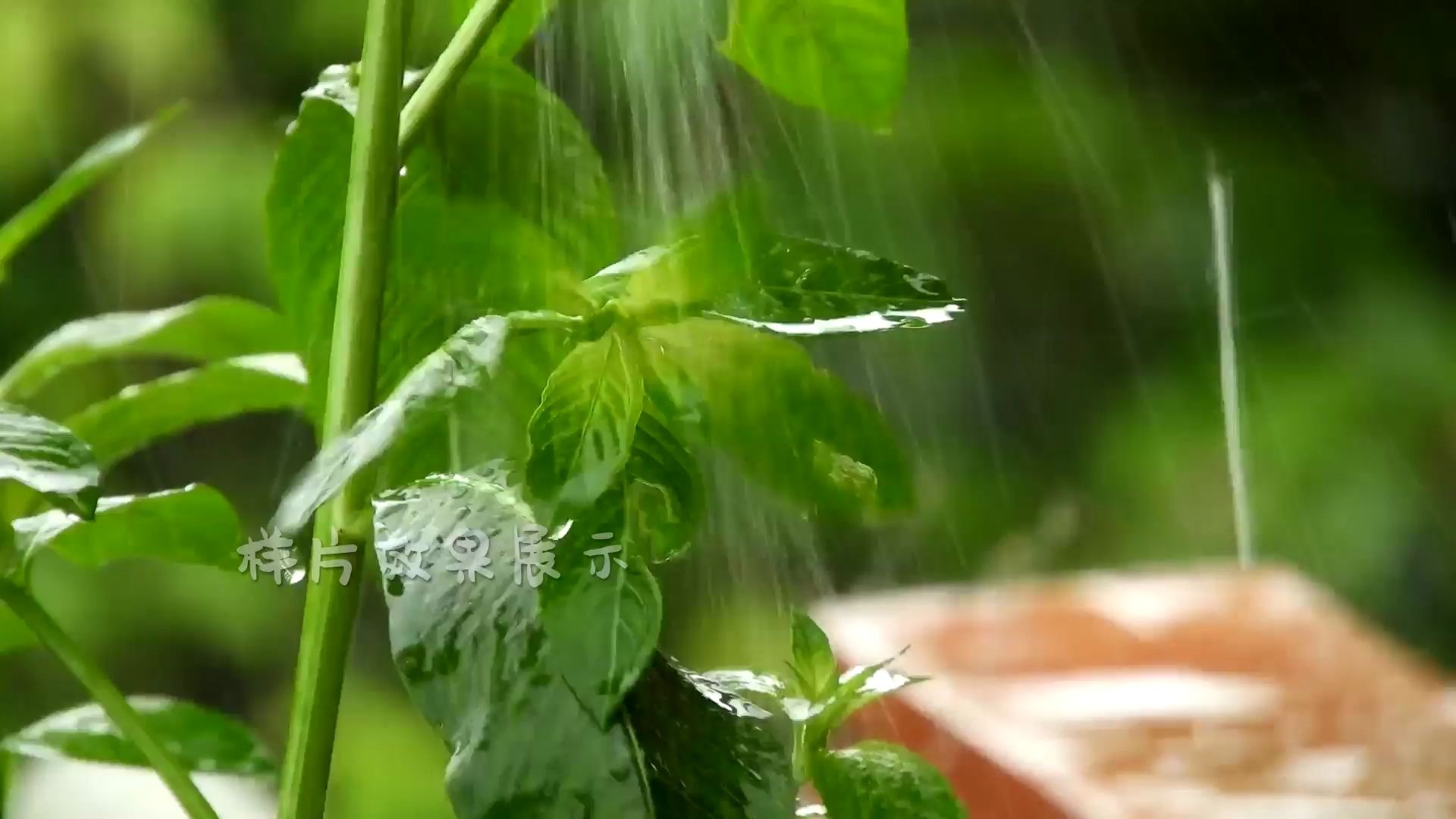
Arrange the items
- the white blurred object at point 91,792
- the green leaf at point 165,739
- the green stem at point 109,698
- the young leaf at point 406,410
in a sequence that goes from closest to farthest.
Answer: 1. the young leaf at point 406,410
2. the green stem at point 109,698
3. the green leaf at point 165,739
4. the white blurred object at point 91,792

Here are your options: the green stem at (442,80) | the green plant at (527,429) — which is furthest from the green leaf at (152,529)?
the green stem at (442,80)

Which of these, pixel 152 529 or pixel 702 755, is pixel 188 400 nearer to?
pixel 152 529

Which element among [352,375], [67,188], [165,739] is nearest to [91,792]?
[165,739]

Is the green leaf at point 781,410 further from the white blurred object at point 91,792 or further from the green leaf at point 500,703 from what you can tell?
the white blurred object at point 91,792

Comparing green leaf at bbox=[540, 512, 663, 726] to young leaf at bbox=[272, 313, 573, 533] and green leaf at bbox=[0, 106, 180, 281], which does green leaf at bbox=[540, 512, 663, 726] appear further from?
green leaf at bbox=[0, 106, 180, 281]

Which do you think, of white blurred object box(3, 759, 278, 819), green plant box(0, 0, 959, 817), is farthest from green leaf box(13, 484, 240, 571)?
white blurred object box(3, 759, 278, 819)

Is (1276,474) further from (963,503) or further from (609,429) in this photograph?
(609,429)

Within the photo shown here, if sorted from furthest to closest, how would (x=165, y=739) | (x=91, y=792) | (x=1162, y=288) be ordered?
(x=91, y=792)
(x=1162, y=288)
(x=165, y=739)
